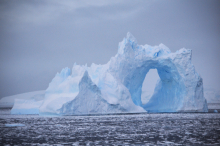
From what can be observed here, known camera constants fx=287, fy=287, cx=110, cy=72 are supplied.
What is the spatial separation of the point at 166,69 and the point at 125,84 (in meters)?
5.55

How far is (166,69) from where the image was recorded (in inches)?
1355

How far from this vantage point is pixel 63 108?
27469mm

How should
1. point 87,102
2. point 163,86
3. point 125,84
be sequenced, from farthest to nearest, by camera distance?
point 163,86, point 125,84, point 87,102

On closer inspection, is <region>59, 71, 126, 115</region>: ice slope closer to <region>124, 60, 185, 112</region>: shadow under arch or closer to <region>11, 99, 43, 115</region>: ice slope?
<region>124, 60, 185, 112</region>: shadow under arch

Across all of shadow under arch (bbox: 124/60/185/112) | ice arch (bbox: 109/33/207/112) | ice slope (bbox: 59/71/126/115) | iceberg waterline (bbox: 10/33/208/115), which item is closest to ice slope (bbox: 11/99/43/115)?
iceberg waterline (bbox: 10/33/208/115)

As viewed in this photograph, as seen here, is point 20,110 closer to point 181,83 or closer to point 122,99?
point 122,99

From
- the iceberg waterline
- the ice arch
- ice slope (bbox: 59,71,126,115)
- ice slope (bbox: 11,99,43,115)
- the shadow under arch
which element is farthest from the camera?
ice slope (bbox: 11,99,43,115)

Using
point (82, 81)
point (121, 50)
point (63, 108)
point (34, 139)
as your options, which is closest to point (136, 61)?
point (121, 50)

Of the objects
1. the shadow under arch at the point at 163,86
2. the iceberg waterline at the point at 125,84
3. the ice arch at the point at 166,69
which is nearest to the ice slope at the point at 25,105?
the iceberg waterline at the point at 125,84

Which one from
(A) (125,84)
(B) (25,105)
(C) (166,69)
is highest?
(C) (166,69)

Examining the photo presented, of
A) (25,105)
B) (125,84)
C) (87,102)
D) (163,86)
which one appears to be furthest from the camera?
(163,86)

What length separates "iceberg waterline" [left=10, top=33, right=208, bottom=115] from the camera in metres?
28.3

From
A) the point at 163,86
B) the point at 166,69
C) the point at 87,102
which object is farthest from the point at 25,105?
the point at 166,69

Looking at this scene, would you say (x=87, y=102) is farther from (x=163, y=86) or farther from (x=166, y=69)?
(x=163, y=86)
